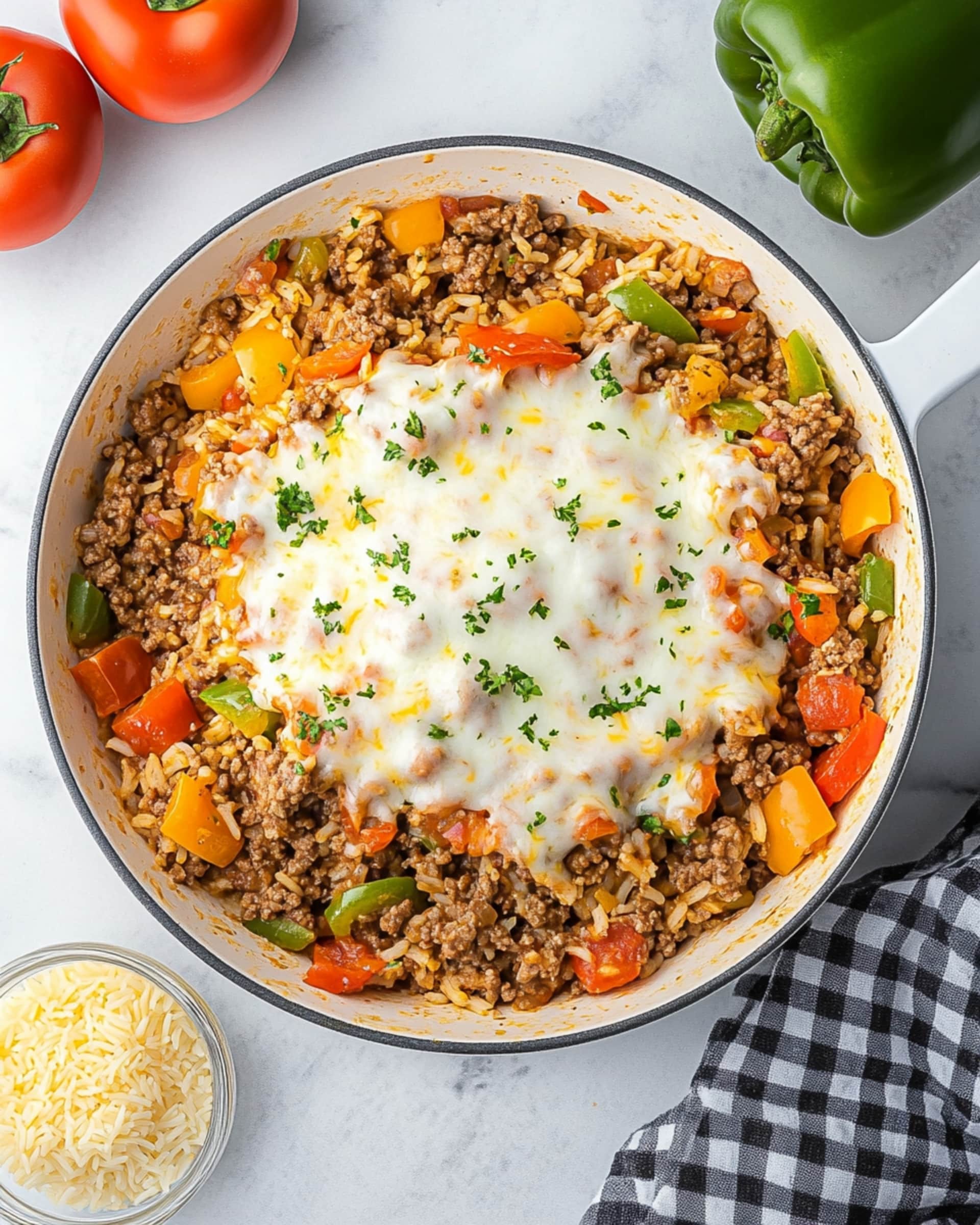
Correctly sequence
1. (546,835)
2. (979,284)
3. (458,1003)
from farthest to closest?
1. (458,1003)
2. (546,835)
3. (979,284)

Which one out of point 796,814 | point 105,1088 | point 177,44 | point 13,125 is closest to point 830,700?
point 796,814

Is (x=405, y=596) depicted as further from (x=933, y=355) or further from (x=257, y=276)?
(x=933, y=355)

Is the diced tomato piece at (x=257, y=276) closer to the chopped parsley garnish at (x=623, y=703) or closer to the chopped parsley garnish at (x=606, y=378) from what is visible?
the chopped parsley garnish at (x=606, y=378)

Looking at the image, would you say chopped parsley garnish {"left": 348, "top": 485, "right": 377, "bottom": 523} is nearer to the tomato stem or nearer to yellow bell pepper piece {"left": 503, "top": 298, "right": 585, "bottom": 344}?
yellow bell pepper piece {"left": 503, "top": 298, "right": 585, "bottom": 344}

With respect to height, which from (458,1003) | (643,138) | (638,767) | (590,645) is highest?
(643,138)

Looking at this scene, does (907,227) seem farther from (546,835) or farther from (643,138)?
(546,835)

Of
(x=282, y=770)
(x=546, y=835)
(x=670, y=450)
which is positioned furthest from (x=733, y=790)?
(x=282, y=770)
